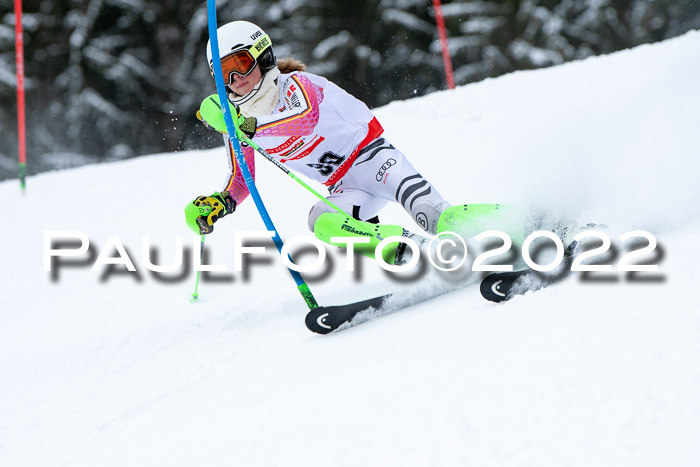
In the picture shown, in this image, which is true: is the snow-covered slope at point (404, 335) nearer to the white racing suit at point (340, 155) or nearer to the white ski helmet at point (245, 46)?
the white racing suit at point (340, 155)

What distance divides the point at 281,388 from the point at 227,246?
3.11m

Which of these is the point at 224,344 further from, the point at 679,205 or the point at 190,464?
the point at 679,205

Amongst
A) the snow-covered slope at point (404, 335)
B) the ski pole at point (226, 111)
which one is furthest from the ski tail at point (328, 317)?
the ski pole at point (226, 111)

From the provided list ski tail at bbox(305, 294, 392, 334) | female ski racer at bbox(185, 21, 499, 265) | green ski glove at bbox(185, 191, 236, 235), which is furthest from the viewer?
green ski glove at bbox(185, 191, 236, 235)

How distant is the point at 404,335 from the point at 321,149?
1335mm

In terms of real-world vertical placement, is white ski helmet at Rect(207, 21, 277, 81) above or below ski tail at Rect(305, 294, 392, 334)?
above

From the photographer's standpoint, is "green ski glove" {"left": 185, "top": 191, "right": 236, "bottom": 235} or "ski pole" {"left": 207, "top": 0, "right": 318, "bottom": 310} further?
"green ski glove" {"left": 185, "top": 191, "right": 236, "bottom": 235}

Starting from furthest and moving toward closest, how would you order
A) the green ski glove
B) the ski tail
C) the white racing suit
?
1. the green ski glove
2. the white racing suit
3. the ski tail

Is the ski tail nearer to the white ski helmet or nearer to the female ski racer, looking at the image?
the female ski racer

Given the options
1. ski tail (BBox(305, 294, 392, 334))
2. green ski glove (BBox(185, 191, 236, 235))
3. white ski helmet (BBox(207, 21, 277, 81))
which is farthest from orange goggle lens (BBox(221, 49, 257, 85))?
ski tail (BBox(305, 294, 392, 334))

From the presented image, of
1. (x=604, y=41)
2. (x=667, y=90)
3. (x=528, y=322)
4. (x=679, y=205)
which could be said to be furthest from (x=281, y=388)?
(x=604, y=41)

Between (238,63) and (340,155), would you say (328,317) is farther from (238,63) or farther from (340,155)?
(238,63)

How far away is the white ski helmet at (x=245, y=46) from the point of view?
332cm

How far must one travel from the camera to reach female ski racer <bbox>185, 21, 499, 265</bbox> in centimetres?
330
